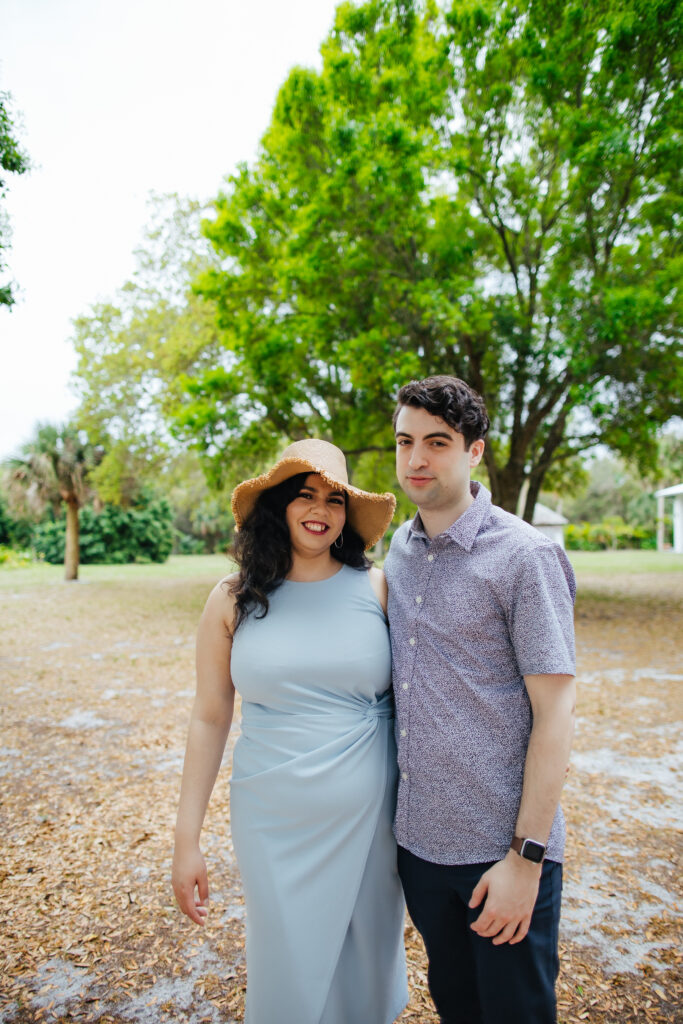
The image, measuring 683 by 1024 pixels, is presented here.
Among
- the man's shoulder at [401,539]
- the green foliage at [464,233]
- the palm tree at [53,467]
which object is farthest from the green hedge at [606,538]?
the man's shoulder at [401,539]

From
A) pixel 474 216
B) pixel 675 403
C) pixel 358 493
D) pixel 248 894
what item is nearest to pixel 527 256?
pixel 474 216

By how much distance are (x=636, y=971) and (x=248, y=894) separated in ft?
6.94

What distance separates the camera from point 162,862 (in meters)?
3.97

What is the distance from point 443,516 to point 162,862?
3.37 meters

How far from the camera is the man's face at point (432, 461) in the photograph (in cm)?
193

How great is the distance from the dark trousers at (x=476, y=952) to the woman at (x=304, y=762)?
0.66ft

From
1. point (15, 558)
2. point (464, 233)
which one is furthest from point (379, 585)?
point (15, 558)

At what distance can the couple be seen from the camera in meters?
1.73

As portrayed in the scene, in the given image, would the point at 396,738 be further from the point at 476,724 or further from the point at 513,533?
the point at 513,533

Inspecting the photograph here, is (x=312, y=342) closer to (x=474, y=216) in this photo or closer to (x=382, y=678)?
(x=474, y=216)

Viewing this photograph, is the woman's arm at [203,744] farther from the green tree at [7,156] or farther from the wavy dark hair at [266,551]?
the green tree at [7,156]

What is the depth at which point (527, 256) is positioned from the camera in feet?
42.1

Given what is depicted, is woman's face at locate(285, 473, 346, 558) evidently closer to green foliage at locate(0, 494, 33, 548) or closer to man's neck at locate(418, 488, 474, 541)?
man's neck at locate(418, 488, 474, 541)

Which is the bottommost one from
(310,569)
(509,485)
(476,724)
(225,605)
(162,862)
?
(162,862)
